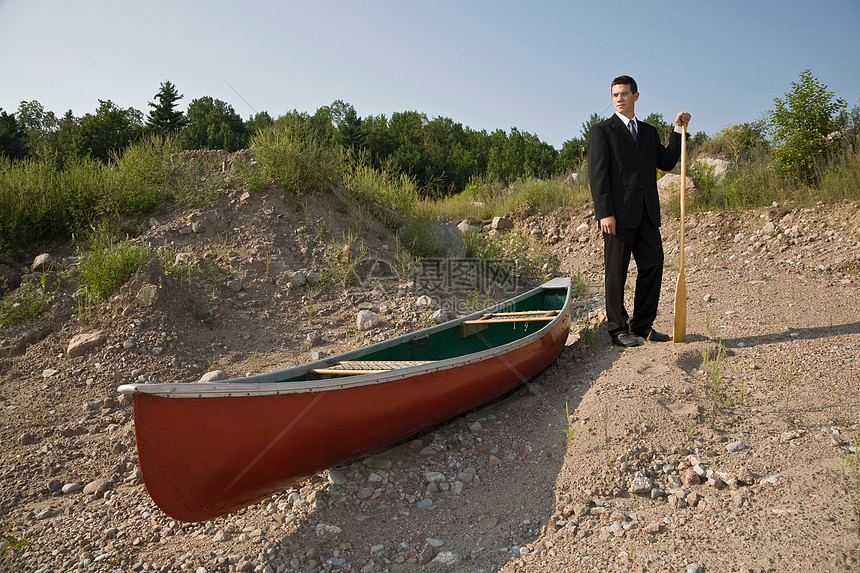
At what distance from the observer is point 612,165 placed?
477 centimetres

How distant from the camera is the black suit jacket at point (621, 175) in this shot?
4668mm

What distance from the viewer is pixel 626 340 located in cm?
496

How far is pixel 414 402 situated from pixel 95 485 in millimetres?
2157

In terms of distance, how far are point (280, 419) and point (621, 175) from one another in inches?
131

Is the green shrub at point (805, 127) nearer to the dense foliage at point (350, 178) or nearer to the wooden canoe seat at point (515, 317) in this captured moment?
the dense foliage at point (350, 178)

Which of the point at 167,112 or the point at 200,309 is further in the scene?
the point at 167,112

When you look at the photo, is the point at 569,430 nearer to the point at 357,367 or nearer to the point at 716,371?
the point at 716,371

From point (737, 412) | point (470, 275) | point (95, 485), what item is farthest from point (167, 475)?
point (470, 275)

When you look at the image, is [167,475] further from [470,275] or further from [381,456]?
[470,275]

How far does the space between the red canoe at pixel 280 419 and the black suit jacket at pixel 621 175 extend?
4.62ft

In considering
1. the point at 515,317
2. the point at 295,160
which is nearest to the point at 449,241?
the point at 295,160

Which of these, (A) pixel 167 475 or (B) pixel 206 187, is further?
(B) pixel 206 187

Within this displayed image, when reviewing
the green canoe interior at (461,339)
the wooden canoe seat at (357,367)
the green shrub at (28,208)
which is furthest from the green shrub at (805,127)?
Result: the green shrub at (28,208)

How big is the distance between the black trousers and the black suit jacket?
0.11 metres
